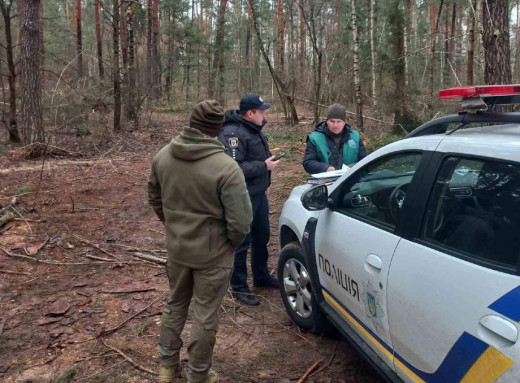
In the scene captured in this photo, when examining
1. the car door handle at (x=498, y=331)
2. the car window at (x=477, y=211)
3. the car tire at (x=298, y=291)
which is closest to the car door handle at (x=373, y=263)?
the car window at (x=477, y=211)

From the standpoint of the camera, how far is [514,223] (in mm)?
2002

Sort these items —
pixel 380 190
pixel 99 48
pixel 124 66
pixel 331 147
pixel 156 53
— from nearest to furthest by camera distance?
pixel 380 190 < pixel 331 147 < pixel 124 66 < pixel 156 53 < pixel 99 48

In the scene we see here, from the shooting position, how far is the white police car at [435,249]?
192cm

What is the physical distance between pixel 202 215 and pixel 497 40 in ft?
19.1

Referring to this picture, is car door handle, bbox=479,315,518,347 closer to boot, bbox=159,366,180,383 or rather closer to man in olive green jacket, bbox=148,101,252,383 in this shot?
man in olive green jacket, bbox=148,101,252,383

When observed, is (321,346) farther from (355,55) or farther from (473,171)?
(355,55)

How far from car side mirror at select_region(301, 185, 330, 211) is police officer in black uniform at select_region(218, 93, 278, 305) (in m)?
0.83

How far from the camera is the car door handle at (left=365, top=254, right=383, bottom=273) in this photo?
264 cm

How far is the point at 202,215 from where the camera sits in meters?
2.92

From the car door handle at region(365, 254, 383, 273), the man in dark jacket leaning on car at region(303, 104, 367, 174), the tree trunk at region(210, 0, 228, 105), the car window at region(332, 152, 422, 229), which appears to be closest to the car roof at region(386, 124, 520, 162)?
the car window at region(332, 152, 422, 229)

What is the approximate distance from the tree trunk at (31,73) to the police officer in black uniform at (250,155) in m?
8.89

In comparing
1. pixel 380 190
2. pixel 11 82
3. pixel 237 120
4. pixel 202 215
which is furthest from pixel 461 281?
pixel 11 82

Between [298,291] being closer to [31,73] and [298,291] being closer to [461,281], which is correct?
[461,281]

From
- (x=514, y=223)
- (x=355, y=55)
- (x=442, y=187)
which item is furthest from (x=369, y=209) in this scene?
(x=355, y=55)
